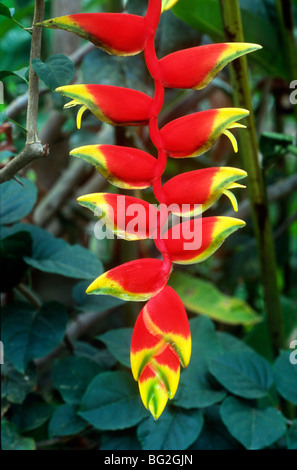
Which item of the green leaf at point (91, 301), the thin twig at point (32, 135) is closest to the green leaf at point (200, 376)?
the green leaf at point (91, 301)

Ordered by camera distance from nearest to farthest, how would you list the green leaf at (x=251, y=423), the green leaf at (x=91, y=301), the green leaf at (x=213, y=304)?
the green leaf at (x=251, y=423) < the green leaf at (x=91, y=301) < the green leaf at (x=213, y=304)

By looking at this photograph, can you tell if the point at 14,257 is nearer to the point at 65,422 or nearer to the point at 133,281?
the point at 65,422

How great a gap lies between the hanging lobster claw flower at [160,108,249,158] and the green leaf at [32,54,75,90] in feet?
0.30

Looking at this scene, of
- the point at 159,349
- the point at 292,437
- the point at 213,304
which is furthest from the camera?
the point at 213,304

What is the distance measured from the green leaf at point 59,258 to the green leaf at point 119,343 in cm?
9

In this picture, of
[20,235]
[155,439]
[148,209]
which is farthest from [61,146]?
[148,209]

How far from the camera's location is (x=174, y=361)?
10.8 inches

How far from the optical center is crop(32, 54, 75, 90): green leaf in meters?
0.33

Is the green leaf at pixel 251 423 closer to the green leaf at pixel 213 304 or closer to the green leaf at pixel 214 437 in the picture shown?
the green leaf at pixel 214 437

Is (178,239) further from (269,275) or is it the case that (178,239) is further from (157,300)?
(269,275)

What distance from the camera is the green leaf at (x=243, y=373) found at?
54 cm

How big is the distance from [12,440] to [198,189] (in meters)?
0.39

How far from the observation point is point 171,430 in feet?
1.70

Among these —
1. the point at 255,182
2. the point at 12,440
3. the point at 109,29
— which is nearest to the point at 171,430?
the point at 12,440
